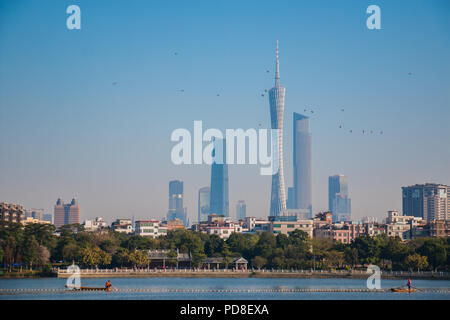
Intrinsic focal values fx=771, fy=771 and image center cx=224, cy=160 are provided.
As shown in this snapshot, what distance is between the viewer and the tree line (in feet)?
212

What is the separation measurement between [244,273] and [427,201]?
98307 mm

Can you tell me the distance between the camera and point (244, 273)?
218ft

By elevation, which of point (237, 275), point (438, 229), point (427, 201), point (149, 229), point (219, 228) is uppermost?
point (427, 201)

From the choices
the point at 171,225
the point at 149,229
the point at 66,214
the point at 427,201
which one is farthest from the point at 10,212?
the point at 66,214

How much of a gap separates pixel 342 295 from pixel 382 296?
2.38 m

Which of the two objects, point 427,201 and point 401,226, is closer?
point 401,226

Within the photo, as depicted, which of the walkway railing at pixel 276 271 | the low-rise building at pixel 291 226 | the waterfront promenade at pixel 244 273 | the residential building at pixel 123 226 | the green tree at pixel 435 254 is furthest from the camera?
the residential building at pixel 123 226

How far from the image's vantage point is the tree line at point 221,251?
64625 mm

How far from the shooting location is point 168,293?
42.5 m

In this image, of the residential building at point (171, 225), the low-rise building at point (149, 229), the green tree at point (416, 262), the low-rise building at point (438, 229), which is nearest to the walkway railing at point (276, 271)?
the green tree at point (416, 262)

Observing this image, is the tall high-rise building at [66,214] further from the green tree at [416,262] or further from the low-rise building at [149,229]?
the green tree at [416,262]

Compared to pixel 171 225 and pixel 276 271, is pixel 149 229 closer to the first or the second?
pixel 171 225

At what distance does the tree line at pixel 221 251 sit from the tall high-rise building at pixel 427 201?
269 feet
